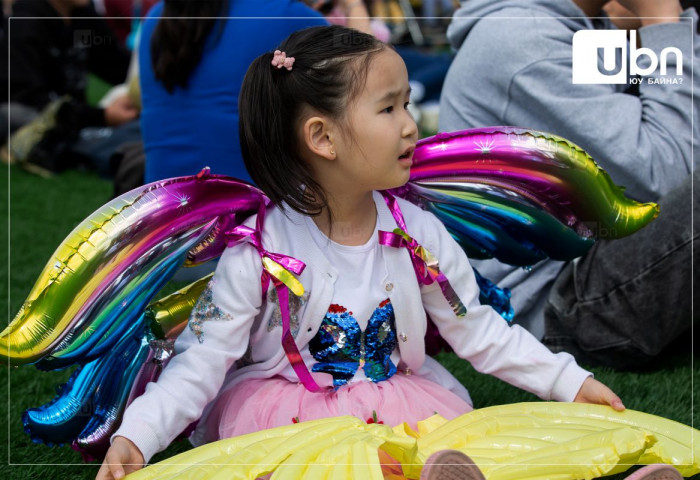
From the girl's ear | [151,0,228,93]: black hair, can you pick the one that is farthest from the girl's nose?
[151,0,228,93]: black hair

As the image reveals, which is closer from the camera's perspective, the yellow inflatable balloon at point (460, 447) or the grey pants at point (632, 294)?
the yellow inflatable balloon at point (460, 447)

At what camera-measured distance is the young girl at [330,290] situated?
1.40m

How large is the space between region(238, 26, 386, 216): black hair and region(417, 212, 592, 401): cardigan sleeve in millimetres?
237

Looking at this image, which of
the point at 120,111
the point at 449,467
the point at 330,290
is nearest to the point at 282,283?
the point at 330,290

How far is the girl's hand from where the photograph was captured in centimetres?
144

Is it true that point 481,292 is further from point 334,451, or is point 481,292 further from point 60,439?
point 60,439

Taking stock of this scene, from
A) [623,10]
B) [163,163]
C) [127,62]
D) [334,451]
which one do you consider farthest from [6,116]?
[334,451]

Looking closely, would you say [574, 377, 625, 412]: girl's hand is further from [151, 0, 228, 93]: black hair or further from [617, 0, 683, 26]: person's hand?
[151, 0, 228, 93]: black hair

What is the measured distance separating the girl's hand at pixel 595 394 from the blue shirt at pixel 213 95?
0.96m

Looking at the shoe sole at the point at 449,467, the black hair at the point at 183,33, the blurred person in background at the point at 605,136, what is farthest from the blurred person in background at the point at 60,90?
the shoe sole at the point at 449,467

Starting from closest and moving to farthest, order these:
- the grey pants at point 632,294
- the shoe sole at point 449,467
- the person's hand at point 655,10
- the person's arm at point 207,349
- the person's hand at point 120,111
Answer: the shoe sole at point 449,467 < the person's arm at point 207,349 < the grey pants at point 632,294 < the person's hand at point 655,10 < the person's hand at point 120,111

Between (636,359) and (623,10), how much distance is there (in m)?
0.83

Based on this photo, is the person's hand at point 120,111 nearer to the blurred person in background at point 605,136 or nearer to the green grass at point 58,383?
the green grass at point 58,383

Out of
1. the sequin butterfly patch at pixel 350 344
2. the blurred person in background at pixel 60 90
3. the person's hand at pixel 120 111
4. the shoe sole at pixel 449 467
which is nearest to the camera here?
the shoe sole at pixel 449 467
